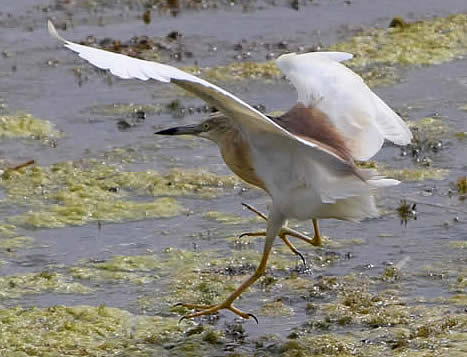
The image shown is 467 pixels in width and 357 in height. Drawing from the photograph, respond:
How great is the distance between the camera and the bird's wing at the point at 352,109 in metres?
4.96

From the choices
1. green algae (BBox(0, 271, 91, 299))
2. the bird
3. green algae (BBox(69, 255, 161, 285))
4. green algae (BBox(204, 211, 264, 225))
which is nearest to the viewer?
the bird

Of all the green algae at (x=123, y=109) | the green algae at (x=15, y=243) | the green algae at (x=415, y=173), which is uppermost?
the green algae at (x=123, y=109)

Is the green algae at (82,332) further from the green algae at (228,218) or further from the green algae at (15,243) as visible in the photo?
the green algae at (228,218)

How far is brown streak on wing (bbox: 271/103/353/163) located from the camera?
4801 mm

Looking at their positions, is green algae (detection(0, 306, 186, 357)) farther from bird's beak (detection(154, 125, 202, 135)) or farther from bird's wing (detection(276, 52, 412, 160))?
bird's wing (detection(276, 52, 412, 160))

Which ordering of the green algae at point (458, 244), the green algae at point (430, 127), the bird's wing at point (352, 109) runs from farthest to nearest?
the green algae at point (430, 127)
the green algae at point (458, 244)
the bird's wing at point (352, 109)

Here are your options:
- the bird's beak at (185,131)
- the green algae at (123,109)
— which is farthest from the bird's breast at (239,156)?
the green algae at (123,109)

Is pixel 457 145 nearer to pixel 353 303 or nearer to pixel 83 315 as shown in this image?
pixel 353 303

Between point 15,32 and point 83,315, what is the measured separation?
5.06 metres

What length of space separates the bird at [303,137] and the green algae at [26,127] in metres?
2.41

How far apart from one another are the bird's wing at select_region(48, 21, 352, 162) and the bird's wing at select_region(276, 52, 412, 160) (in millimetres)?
375

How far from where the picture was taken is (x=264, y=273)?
5184 mm

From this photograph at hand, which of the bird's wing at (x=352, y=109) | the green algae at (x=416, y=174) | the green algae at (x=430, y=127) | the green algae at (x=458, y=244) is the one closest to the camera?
the bird's wing at (x=352, y=109)

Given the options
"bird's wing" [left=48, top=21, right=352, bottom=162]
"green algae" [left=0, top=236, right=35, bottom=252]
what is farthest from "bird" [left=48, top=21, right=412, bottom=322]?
"green algae" [left=0, top=236, right=35, bottom=252]
